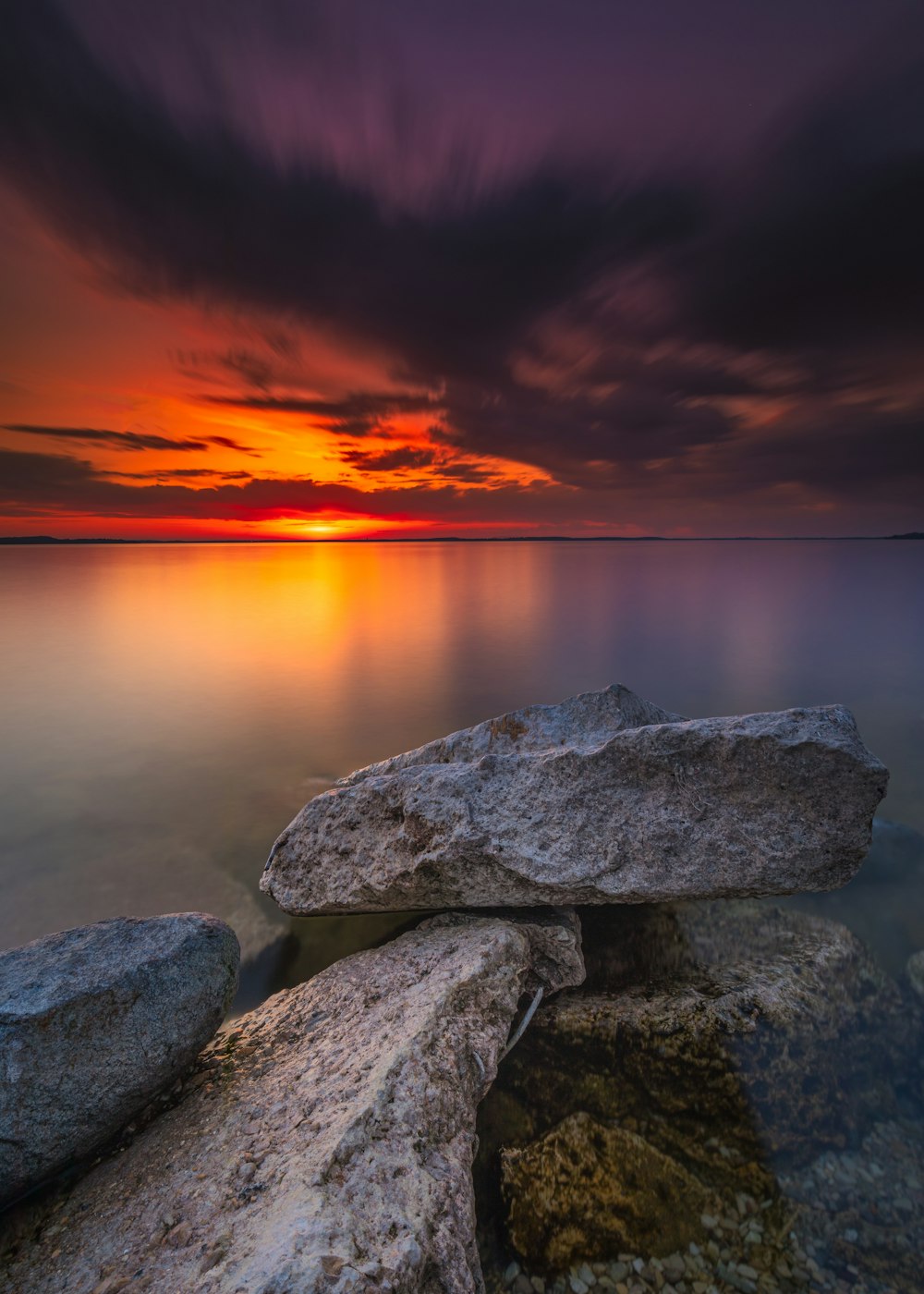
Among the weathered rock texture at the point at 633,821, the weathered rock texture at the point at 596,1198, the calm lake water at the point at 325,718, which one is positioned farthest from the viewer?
the calm lake water at the point at 325,718

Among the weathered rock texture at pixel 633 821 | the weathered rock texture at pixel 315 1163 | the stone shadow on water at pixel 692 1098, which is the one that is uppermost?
the weathered rock texture at pixel 633 821

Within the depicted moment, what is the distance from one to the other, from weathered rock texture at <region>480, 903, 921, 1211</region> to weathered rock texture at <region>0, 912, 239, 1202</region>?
1979mm

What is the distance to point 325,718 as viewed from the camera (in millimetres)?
13570

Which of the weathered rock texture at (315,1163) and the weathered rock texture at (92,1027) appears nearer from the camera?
the weathered rock texture at (315,1163)

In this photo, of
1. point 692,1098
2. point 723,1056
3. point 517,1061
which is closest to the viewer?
point 692,1098

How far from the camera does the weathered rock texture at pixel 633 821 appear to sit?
426 centimetres

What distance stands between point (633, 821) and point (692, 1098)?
1691 mm

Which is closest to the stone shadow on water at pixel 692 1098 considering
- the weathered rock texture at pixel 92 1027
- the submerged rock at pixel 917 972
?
the submerged rock at pixel 917 972

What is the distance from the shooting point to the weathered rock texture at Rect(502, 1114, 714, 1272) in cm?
309

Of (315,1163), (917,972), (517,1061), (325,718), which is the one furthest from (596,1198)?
(325,718)

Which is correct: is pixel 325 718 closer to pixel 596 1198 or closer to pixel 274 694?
pixel 274 694

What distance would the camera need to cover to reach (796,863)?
168 inches

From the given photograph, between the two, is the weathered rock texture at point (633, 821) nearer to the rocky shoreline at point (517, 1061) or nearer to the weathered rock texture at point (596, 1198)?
the rocky shoreline at point (517, 1061)

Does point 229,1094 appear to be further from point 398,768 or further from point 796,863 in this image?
point 796,863
